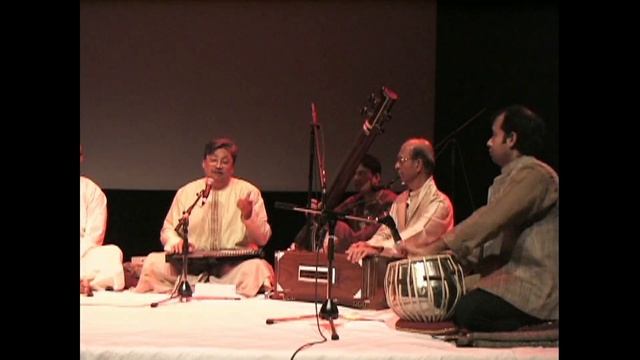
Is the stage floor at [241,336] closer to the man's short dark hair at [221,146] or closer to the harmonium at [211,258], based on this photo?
the harmonium at [211,258]

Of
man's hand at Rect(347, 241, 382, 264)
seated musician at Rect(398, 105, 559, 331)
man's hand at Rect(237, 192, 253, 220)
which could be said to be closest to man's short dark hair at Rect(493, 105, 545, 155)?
seated musician at Rect(398, 105, 559, 331)

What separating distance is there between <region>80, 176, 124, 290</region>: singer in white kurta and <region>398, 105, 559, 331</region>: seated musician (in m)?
2.49

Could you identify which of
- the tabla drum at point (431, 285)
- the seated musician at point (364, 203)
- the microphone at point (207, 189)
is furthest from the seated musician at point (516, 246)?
the microphone at point (207, 189)

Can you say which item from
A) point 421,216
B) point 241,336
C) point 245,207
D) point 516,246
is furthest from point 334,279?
point 516,246

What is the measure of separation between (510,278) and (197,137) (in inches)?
110

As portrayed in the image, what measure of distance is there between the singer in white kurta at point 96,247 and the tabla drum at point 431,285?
2221 mm

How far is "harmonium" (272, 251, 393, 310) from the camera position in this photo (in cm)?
458

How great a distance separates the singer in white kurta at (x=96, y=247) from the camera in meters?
5.27

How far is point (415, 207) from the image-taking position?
15.5ft

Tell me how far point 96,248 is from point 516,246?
2825 mm

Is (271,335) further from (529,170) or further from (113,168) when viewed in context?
(113,168)

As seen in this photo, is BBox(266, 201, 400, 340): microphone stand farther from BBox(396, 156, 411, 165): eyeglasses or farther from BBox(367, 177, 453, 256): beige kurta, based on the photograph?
BBox(396, 156, 411, 165): eyeglasses

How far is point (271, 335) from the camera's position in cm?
376
